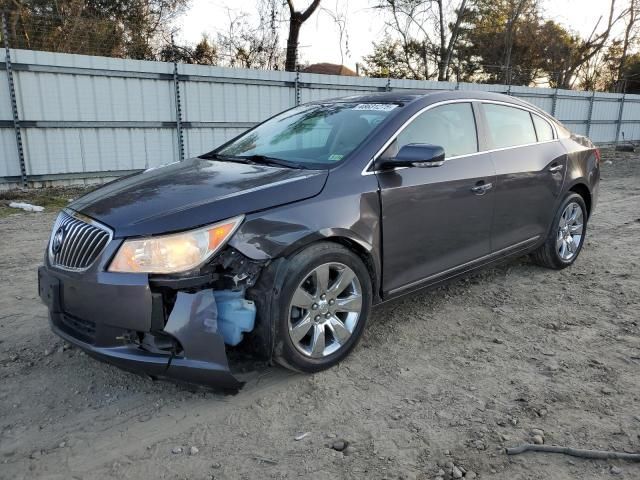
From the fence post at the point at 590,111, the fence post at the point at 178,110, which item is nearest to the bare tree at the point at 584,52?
the fence post at the point at 590,111

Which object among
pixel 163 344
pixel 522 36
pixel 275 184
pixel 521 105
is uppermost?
pixel 522 36

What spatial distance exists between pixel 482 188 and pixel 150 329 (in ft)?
8.43

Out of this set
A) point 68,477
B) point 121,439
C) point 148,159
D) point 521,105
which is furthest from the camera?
point 148,159

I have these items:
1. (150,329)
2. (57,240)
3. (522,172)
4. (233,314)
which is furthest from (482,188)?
(57,240)

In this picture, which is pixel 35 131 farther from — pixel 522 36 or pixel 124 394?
pixel 522 36

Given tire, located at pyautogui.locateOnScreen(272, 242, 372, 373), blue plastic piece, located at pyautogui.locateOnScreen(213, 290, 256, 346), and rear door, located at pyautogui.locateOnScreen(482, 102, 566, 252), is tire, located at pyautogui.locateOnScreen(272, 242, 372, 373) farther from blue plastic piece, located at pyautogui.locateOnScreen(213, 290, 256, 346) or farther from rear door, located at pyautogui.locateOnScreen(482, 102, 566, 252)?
rear door, located at pyautogui.locateOnScreen(482, 102, 566, 252)

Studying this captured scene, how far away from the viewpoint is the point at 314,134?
12.5ft

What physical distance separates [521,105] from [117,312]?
380cm

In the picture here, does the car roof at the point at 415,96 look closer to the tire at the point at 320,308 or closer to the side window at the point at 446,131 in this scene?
the side window at the point at 446,131

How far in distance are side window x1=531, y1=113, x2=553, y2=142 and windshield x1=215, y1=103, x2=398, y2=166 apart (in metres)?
1.74

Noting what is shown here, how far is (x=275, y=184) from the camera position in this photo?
117 inches

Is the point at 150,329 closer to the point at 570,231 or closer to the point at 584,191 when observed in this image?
the point at 570,231

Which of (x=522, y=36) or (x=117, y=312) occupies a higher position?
(x=522, y=36)

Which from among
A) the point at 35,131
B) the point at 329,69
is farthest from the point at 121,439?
the point at 329,69
